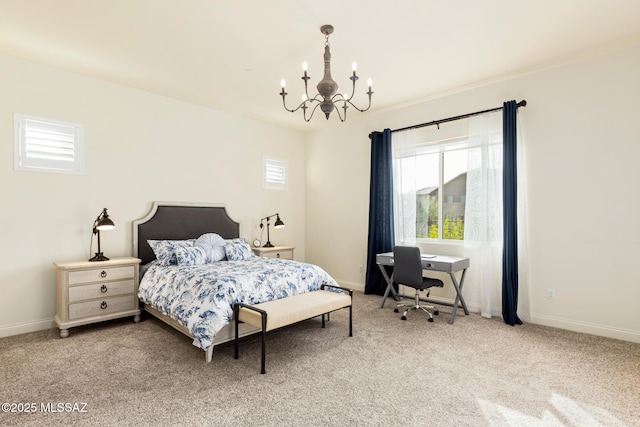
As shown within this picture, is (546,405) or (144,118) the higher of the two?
(144,118)

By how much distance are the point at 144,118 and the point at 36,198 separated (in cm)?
152

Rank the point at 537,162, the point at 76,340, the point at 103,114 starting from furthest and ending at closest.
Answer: the point at 103,114
the point at 537,162
the point at 76,340

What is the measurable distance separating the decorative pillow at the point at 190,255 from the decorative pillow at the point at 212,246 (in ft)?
0.44

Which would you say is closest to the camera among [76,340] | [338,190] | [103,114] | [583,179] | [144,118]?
[76,340]

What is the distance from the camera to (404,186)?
4.91m

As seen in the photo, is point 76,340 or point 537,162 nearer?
point 76,340

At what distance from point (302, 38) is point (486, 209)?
9.32 ft

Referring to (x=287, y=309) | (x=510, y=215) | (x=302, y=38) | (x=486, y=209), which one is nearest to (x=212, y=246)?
(x=287, y=309)

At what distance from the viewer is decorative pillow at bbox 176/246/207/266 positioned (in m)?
3.85

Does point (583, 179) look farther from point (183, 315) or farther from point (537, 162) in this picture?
point (183, 315)

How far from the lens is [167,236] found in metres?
4.46

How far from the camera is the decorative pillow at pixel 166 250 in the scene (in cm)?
395

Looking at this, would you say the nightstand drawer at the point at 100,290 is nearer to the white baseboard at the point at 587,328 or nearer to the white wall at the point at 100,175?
the white wall at the point at 100,175

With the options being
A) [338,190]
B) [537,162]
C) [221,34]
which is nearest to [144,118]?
[221,34]
